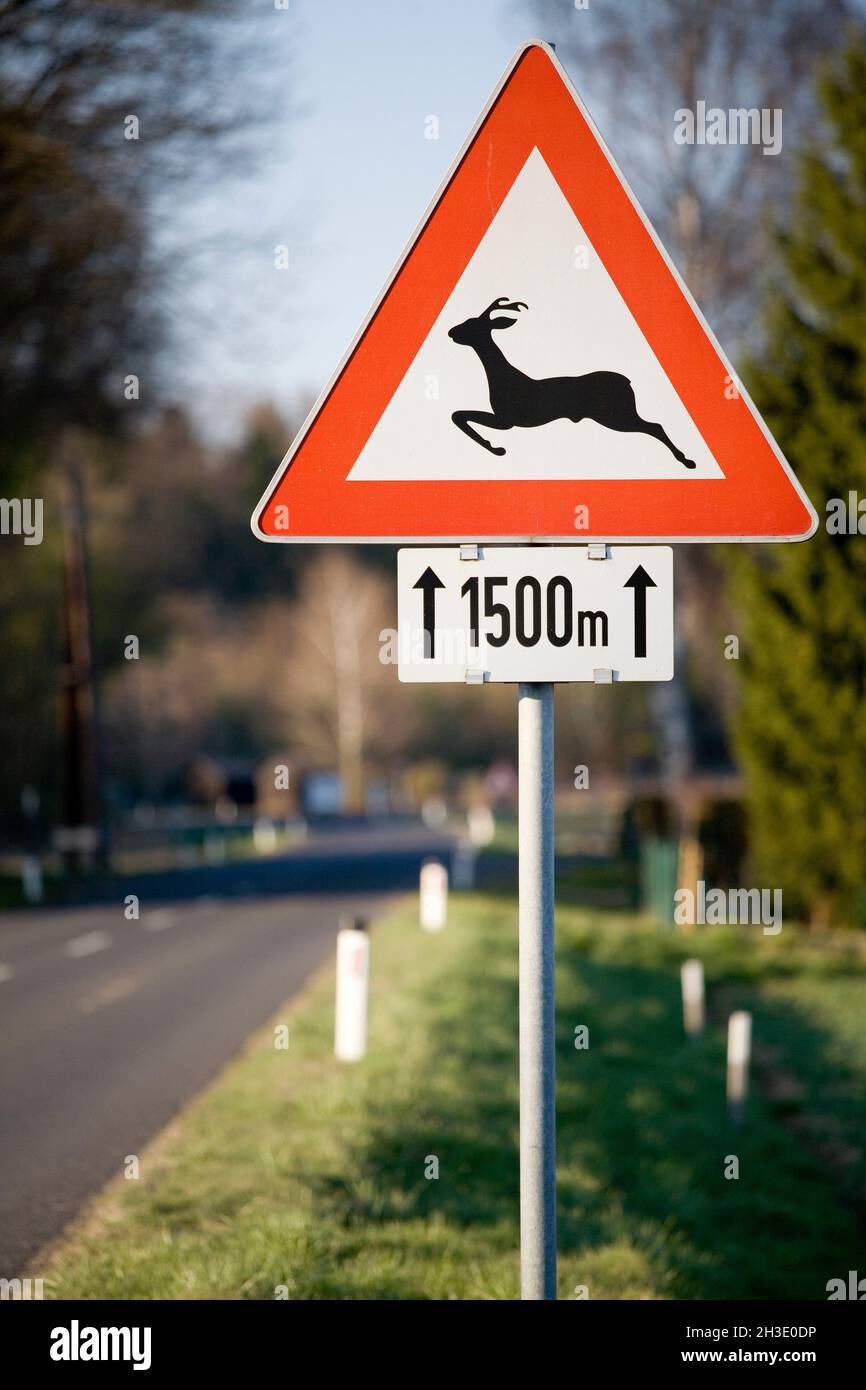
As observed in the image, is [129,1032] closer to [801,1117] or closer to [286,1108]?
[286,1108]

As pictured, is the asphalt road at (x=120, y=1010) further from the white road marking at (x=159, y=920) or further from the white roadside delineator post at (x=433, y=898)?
the white roadside delineator post at (x=433, y=898)

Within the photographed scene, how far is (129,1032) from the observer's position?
390 inches

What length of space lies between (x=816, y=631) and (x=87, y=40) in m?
9.26

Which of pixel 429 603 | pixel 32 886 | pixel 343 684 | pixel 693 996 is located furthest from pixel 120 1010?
pixel 343 684

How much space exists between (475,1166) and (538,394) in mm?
4199

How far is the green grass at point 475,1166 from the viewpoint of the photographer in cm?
448

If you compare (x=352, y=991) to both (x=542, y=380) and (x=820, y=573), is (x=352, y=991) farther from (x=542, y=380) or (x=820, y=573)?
(x=820, y=573)

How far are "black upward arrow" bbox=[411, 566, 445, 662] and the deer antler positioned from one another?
0.51 meters

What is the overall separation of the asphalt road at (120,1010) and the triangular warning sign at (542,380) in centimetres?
350

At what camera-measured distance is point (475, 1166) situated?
231 inches

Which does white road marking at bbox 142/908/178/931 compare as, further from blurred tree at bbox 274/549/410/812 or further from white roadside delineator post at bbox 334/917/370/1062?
blurred tree at bbox 274/549/410/812

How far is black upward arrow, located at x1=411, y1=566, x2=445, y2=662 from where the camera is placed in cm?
259

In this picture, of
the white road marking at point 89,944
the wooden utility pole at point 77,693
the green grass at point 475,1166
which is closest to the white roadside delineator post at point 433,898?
the green grass at point 475,1166
